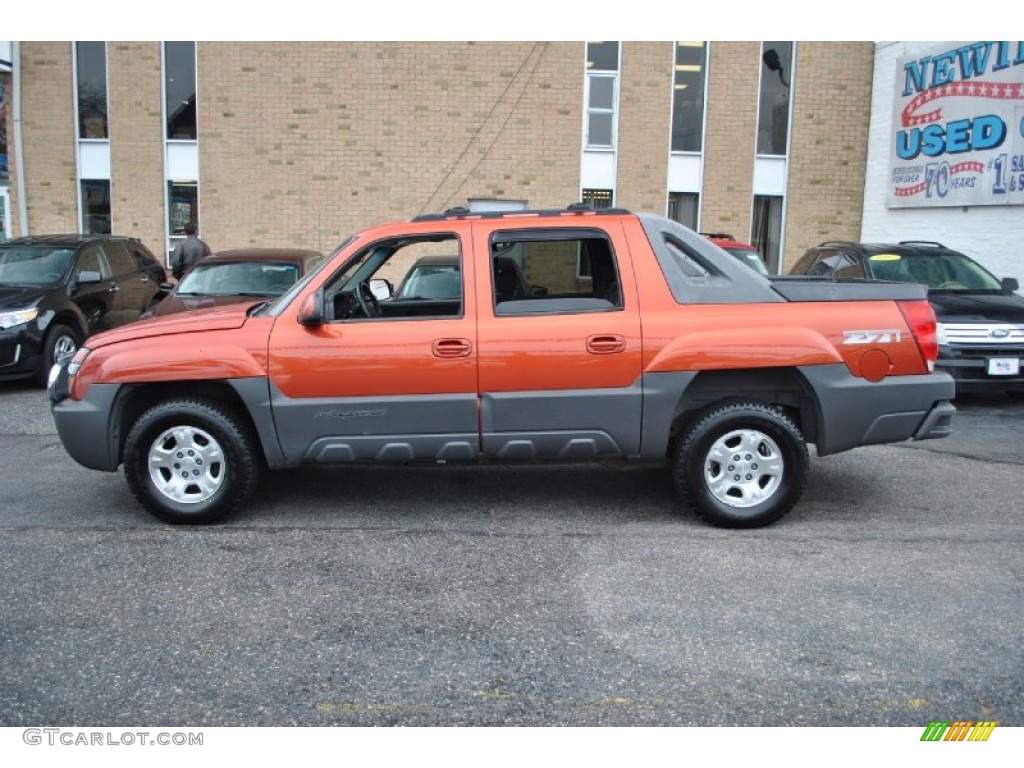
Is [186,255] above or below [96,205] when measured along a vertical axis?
below

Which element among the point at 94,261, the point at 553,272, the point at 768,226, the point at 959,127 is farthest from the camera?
the point at 768,226

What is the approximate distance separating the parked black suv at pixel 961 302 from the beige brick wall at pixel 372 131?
6861 mm

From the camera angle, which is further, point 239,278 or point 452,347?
point 239,278

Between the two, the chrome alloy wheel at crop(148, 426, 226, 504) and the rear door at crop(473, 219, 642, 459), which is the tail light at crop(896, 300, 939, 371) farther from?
the chrome alloy wheel at crop(148, 426, 226, 504)

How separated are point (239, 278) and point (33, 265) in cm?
269

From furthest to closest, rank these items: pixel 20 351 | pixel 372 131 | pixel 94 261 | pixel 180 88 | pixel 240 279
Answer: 1. pixel 180 88
2. pixel 372 131
3. pixel 94 261
4. pixel 240 279
5. pixel 20 351

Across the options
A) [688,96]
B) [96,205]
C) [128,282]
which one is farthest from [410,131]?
[128,282]

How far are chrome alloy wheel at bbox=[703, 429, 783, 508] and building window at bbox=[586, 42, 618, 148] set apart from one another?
12.0 m

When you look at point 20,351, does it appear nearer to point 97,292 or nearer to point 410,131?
point 97,292

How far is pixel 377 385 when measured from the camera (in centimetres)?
510

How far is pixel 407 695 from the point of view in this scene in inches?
Answer: 133

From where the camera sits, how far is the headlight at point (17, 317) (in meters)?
9.26

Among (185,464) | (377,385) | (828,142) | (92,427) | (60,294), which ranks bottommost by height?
(185,464)
